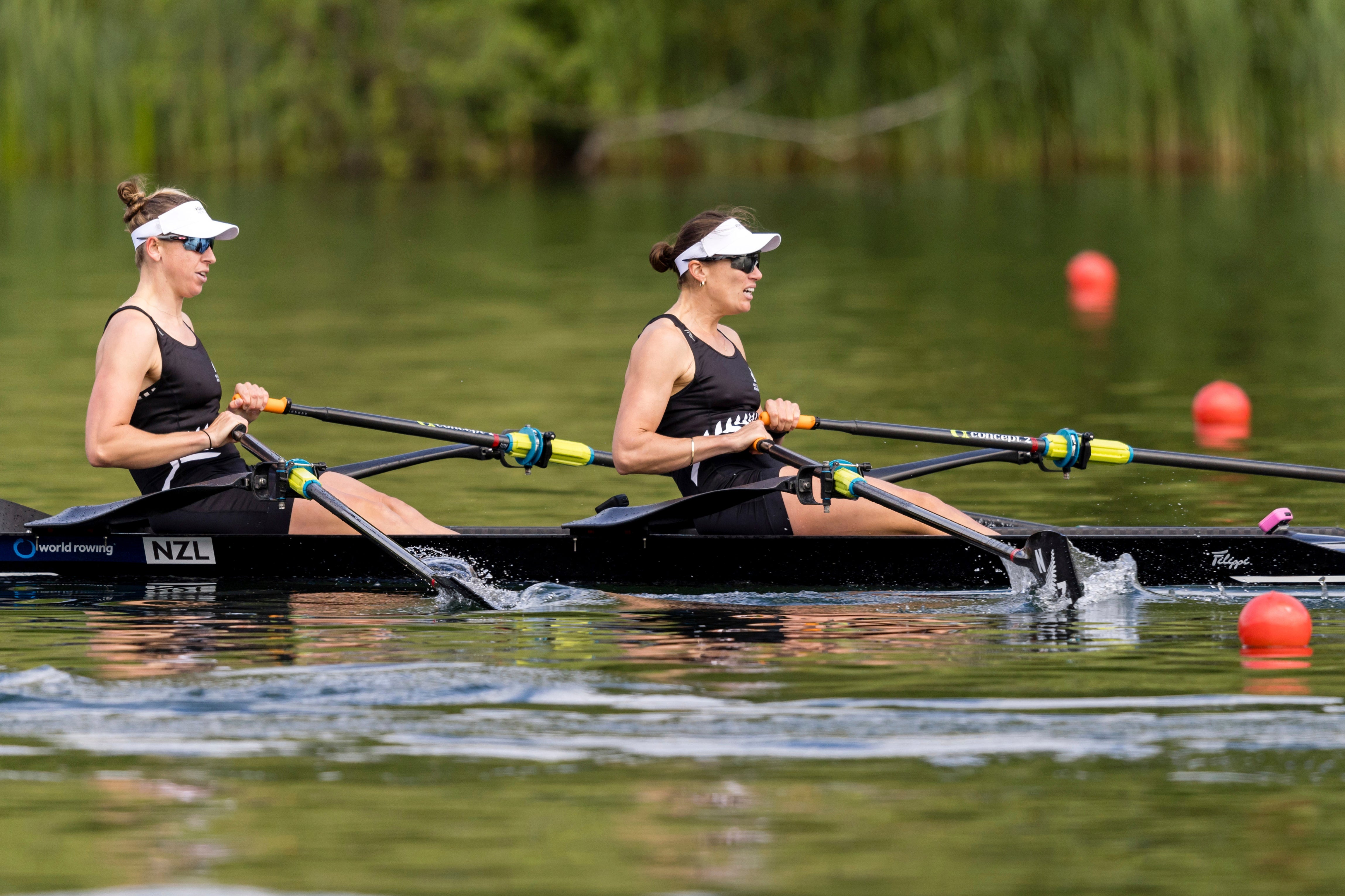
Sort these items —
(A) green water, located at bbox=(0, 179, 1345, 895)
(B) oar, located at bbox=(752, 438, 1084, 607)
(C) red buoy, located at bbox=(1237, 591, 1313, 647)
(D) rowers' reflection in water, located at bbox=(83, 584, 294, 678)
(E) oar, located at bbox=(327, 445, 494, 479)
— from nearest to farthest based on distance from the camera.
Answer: (A) green water, located at bbox=(0, 179, 1345, 895), (D) rowers' reflection in water, located at bbox=(83, 584, 294, 678), (C) red buoy, located at bbox=(1237, 591, 1313, 647), (B) oar, located at bbox=(752, 438, 1084, 607), (E) oar, located at bbox=(327, 445, 494, 479)

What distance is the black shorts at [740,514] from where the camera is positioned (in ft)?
25.9

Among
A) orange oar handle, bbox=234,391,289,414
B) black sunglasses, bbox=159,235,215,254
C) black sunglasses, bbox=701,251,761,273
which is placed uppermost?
black sunglasses, bbox=159,235,215,254

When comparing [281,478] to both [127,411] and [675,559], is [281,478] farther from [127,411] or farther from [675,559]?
[675,559]

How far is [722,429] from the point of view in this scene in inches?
309

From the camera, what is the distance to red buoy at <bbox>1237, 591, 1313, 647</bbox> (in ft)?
22.3

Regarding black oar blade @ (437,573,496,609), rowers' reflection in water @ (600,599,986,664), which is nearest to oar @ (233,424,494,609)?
black oar blade @ (437,573,496,609)

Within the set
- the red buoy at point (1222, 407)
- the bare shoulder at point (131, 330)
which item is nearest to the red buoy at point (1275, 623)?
the bare shoulder at point (131, 330)

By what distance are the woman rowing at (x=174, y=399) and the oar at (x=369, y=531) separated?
224mm

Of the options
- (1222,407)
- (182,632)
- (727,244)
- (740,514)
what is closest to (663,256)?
(727,244)

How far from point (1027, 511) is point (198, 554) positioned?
389cm

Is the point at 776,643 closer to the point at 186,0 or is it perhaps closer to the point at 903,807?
the point at 903,807

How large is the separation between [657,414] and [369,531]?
1.14 metres

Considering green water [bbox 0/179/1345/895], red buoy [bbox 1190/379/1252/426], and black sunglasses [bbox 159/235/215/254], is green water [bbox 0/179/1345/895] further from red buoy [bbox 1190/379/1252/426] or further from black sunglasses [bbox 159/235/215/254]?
black sunglasses [bbox 159/235/215/254]

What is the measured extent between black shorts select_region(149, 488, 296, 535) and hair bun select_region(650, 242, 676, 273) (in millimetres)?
1695
